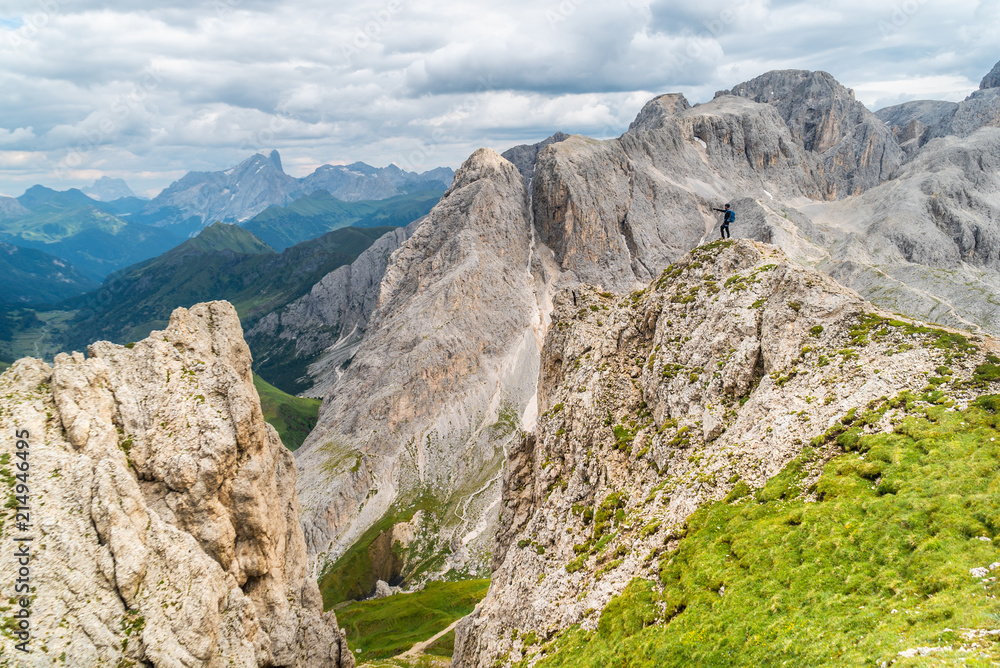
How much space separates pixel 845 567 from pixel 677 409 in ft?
54.7

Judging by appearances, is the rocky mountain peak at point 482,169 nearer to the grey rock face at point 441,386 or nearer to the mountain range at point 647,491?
the grey rock face at point 441,386

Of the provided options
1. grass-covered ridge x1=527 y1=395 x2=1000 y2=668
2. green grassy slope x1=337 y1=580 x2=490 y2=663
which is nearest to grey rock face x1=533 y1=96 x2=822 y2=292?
green grassy slope x1=337 y1=580 x2=490 y2=663

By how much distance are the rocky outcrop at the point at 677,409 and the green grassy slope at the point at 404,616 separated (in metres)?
50.9

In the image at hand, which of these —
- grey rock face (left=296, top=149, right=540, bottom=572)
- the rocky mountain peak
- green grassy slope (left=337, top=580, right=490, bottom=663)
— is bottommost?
green grassy slope (left=337, top=580, right=490, bottom=663)

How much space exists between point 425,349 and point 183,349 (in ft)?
355

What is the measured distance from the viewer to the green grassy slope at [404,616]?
87125 mm

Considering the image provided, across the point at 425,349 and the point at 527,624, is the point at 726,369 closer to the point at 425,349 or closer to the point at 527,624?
the point at 527,624

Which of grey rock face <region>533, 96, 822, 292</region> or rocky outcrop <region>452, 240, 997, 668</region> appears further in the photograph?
grey rock face <region>533, 96, 822, 292</region>

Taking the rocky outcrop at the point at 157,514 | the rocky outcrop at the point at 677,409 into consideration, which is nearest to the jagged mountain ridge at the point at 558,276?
the rocky outcrop at the point at 157,514

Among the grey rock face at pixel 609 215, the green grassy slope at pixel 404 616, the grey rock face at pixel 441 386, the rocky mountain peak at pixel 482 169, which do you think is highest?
the rocky mountain peak at pixel 482 169

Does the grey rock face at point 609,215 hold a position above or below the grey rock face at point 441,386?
above

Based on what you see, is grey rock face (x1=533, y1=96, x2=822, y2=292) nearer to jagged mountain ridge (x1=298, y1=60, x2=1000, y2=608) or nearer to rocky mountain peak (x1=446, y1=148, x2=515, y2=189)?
jagged mountain ridge (x1=298, y1=60, x2=1000, y2=608)

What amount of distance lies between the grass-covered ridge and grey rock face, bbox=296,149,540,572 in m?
109

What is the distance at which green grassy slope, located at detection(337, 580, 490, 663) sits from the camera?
286 feet
